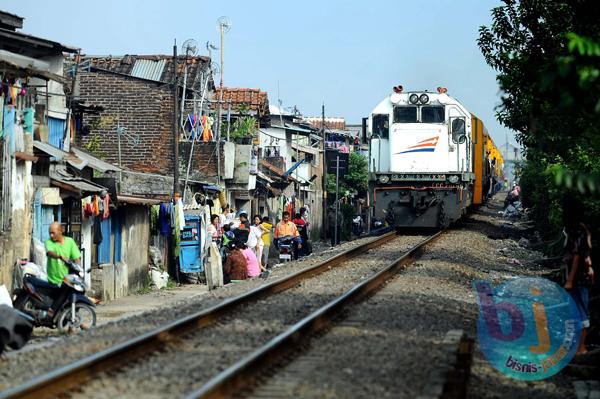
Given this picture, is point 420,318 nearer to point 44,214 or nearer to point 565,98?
point 565,98

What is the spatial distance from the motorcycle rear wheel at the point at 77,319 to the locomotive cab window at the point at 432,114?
14764mm

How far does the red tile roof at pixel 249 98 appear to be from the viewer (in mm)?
38406

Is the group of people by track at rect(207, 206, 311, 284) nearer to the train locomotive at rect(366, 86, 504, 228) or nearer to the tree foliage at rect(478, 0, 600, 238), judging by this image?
the train locomotive at rect(366, 86, 504, 228)

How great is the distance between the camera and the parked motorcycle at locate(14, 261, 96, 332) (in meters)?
12.0

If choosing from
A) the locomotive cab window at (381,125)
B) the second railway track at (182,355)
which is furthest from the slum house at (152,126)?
the second railway track at (182,355)

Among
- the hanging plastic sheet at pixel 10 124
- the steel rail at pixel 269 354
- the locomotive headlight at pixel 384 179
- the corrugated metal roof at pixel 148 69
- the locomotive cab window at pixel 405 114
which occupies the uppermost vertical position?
the corrugated metal roof at pixel 148 69

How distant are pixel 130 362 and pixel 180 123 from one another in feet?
70.1

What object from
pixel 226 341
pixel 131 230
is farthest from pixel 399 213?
pixel 226 341

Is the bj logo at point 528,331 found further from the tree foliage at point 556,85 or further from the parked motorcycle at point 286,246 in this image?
the parked motorcycle at point 286,246

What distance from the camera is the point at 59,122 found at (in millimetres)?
19438

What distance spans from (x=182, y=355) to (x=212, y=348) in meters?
0.42

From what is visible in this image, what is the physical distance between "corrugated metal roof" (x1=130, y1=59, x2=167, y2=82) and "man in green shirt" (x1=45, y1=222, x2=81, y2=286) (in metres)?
18.4

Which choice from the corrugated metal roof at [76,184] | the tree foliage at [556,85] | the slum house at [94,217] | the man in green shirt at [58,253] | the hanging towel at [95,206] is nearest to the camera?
the tree foliage at [556,85]

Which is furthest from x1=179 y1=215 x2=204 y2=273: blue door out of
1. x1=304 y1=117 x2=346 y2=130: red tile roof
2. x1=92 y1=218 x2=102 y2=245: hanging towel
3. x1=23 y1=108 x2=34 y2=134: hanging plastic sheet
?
x1=304 y1=117 x2=346 y2=130: red tile roof
